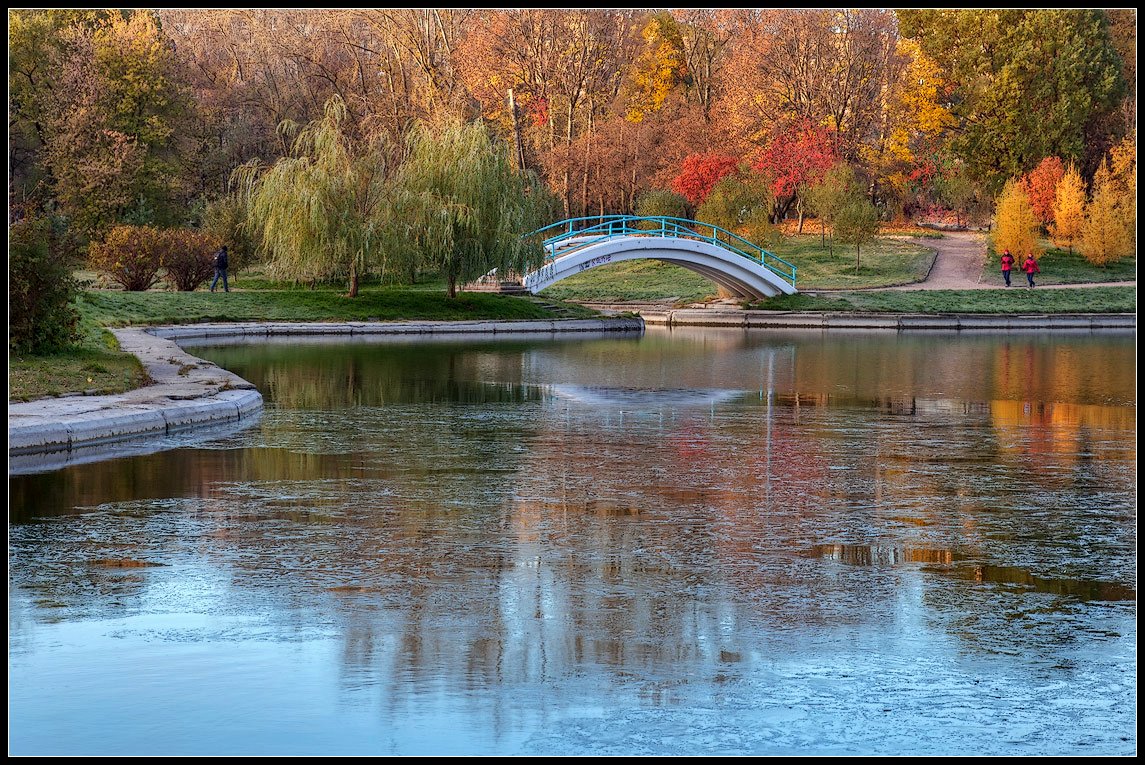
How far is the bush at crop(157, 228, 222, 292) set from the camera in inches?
1673

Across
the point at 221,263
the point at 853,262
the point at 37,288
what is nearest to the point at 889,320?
the point at 853,262

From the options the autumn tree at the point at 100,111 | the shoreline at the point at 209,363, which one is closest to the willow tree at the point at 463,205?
the shoreline at the point at 209,363

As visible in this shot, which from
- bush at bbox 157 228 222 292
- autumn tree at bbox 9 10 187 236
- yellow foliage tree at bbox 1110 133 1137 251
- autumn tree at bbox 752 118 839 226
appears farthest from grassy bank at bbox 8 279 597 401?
yellow foliage tree at bbox 1110 133 1137 251

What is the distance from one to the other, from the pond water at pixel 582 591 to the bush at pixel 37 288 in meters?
5.85

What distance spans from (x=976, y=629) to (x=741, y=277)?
1627 inches

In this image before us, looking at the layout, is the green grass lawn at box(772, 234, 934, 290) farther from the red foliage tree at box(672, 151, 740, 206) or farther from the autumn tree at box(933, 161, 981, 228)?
the autumn tree at box(933, 161, 981, 228)

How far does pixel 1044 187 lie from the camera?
61.2 metres

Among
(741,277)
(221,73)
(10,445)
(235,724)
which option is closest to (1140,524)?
(235,724)

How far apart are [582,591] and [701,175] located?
56.4 meters

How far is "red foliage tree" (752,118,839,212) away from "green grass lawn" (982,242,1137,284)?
333 inches

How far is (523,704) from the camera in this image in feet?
19.8

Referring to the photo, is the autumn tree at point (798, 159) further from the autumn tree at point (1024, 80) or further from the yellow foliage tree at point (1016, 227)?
the yellow foliage tree at point (1016, 227)

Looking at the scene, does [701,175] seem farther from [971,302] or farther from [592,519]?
[592,519]

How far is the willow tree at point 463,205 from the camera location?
37781 mm
